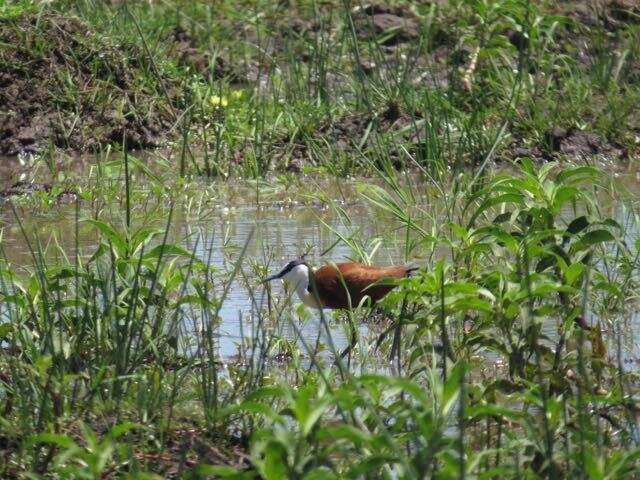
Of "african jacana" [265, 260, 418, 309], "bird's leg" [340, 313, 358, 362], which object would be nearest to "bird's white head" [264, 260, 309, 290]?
"african jacana" [265, 260, 418, 309]

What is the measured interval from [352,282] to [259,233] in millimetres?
1547

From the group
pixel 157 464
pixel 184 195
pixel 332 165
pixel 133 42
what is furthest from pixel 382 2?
pixel 157 464

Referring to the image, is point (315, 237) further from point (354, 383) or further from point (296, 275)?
point (354, 383)

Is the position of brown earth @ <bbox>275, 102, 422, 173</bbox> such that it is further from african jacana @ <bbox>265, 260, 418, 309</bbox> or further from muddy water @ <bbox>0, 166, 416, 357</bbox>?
african jacana @ <bbox>265, 260, 418, 309</bbox>

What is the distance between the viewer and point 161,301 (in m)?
4.17

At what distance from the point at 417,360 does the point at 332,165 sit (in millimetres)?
3669

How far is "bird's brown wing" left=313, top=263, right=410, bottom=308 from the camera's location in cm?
Result: 531

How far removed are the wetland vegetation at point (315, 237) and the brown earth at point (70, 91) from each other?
17 mm

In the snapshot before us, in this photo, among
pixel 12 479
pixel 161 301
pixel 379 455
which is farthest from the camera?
pixel 161 301

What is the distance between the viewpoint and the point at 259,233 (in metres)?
6.79

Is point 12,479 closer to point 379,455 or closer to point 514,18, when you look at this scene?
Result: point 379,455

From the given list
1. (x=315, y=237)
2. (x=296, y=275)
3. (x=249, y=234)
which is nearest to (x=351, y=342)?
(x=296, y=275)

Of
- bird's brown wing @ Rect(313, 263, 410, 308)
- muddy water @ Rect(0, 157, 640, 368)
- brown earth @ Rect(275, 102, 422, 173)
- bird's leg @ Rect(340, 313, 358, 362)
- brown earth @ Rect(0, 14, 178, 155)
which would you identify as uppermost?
brown earth @ Rect(0, 14, 178, 155)

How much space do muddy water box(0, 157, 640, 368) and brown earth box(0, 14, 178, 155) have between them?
1.09 m
